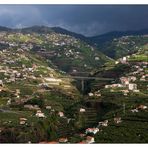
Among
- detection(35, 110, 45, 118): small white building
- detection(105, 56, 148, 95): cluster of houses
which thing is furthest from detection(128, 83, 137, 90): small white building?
detection(35, 110, 45, 118): small white building

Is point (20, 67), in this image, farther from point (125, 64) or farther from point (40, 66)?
point (125, 64)

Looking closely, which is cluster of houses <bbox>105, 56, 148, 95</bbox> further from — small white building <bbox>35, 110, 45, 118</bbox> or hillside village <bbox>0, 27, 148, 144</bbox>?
small white building <bbox>35, 110, 45, 118</bbox>

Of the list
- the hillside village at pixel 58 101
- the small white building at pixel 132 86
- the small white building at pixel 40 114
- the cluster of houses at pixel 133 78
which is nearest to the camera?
the hillside village at pixel 58 101

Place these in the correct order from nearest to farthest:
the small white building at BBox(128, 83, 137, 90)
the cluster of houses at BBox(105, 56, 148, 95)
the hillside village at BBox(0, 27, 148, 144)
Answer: the hillside village at BBox(0, 27, 148, 144), the small white building at BBox(128, 83, 137, 90), the cluster of houses at BBox(105, 56, 148, 95)

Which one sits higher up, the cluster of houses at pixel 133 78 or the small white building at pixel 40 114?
the cluster of houses at pixel 133 78

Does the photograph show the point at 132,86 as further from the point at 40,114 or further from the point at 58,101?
the point at 40,114

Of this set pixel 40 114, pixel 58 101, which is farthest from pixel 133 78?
pixel 40 114

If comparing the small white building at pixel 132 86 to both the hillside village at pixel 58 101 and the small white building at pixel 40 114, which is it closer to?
the hillside village at pixel 58 101

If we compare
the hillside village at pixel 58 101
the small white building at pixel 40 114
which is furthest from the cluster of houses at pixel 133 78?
the small white building at pixel 40 114
